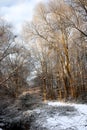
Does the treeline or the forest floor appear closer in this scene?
the forest floor

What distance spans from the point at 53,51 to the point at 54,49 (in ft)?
7.09

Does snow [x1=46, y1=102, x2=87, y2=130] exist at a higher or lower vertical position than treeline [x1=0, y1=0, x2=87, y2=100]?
lower

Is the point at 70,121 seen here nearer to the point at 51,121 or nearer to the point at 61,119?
the point at 61,119

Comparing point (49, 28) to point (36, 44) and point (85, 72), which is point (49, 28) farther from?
point (85, 72)

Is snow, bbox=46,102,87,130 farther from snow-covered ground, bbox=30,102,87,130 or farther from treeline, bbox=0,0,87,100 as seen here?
treeline, bbox=0,0,87,100

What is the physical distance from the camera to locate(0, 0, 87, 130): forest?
100ft

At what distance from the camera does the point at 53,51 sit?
124ft

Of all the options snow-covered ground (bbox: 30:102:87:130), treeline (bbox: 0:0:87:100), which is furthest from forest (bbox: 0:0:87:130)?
snow-covered ground (bbox: 30:102:87:130)

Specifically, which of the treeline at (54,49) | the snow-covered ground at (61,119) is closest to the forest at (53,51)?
the treeline at (54,49)

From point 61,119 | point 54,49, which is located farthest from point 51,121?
point 54,49

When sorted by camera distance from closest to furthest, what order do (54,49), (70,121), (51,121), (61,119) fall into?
(70,121), (51,121), (61,119), (54,49)

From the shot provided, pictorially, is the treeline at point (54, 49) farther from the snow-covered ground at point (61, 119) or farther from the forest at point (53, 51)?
the snow-covered ground at point (61, 119)

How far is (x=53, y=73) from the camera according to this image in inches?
1730

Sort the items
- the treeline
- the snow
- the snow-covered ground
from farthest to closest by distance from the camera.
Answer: the treeline → the snow-covered ground → the snow
